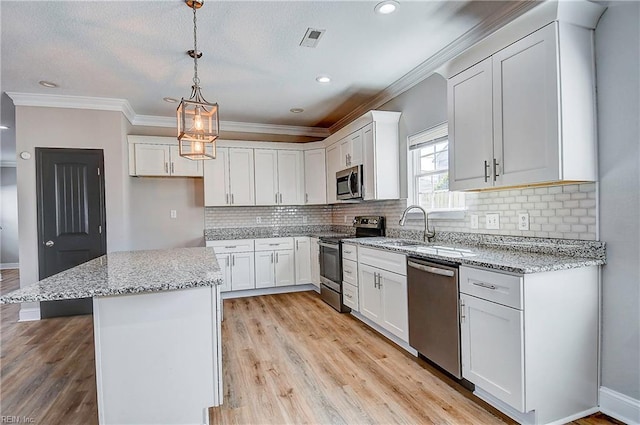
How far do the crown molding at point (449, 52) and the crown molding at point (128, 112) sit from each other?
4.47ft

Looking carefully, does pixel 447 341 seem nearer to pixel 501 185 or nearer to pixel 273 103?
pixel 501 185

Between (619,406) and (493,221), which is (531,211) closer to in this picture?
(493,221)

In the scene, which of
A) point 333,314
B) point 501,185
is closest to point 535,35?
point 501,185

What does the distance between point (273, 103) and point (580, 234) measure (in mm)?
3507

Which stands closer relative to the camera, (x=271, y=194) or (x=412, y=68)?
(x=412, y=68)

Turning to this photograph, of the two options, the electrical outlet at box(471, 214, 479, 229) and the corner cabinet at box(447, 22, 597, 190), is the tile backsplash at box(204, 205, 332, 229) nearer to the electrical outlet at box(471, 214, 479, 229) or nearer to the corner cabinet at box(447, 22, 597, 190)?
the electrical outlet at box(471, 214, 479, 229)

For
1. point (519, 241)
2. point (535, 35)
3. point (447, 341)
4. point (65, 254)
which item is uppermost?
point (535, 35)

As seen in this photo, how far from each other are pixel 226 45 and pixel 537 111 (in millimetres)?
2338

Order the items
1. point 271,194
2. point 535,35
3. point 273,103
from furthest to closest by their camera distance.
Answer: point 271,194
point 273,103
point 535,35

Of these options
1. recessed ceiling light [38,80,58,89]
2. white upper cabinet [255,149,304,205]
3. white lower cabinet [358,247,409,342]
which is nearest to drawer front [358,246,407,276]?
white lower cabinet [358,247,409,342]

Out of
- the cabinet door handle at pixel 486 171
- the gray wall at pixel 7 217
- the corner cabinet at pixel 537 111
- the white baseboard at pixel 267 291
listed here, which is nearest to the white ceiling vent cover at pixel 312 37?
the corner cabinet at pixel 537 111

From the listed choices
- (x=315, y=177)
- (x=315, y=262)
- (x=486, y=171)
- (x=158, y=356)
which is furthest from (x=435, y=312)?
(x=315, y=177)

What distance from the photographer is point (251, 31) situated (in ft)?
8.34

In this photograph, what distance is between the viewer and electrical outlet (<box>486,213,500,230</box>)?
2.55 meters
